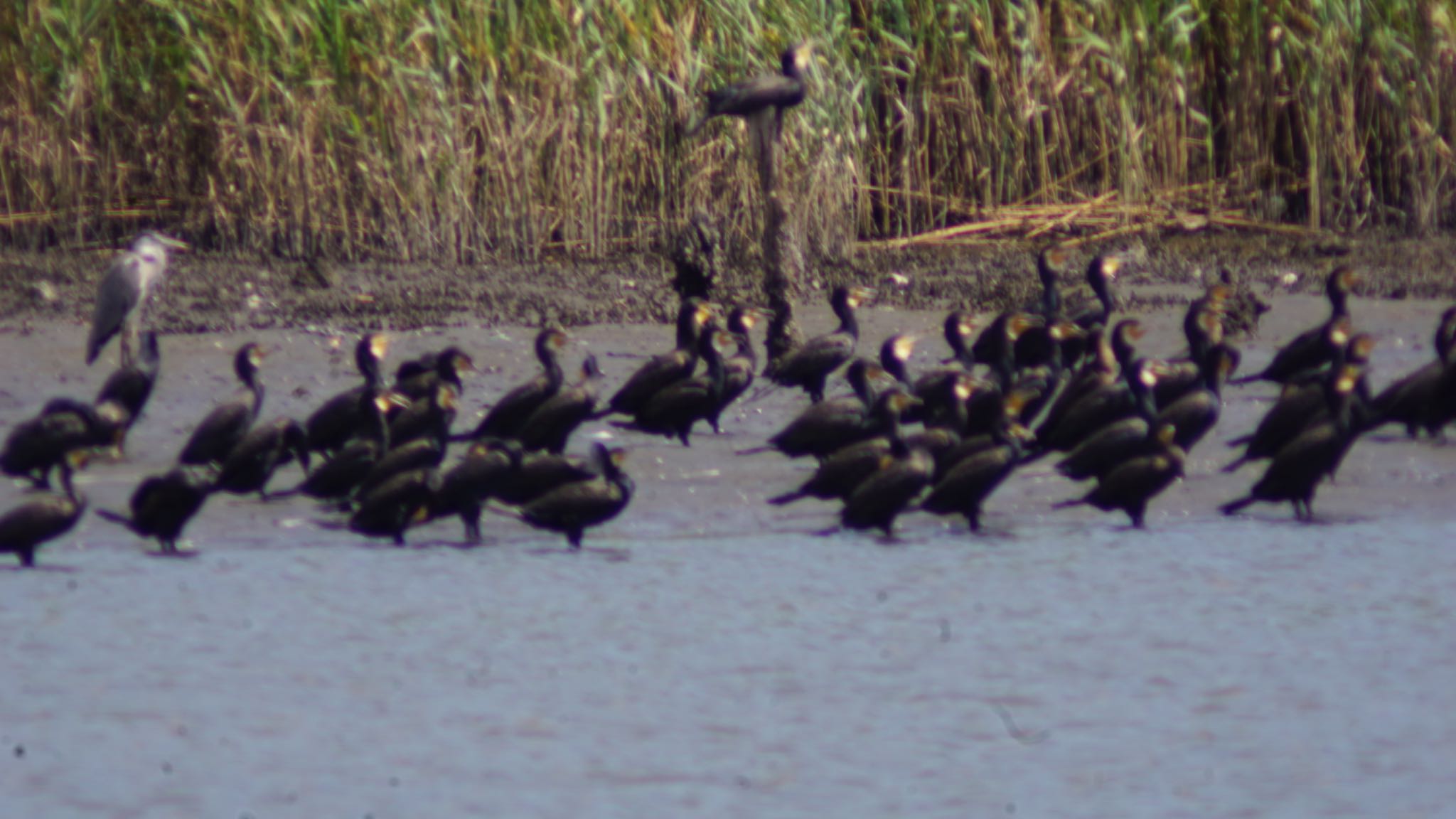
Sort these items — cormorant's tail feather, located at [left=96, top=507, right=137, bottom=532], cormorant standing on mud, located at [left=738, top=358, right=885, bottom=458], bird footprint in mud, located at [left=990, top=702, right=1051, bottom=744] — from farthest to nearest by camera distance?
cormorant standing on mud, located at [left=738, top=358, right=885, bottom=458] → cormorant's tail feather, located at [left=96, top=507, right=137, bottom=532] → bird footprint in mud, located at [left=990, top=702, right=1051, bottom=744]

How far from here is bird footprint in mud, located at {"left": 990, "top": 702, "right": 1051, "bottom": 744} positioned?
6.54 meters

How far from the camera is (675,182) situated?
13.3 metres

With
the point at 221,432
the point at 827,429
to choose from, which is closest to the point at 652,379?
the point at 827,429

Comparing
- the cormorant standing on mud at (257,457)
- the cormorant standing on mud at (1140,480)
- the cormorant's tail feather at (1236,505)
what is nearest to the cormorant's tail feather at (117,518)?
the cormorant standing on mud at (257,457)

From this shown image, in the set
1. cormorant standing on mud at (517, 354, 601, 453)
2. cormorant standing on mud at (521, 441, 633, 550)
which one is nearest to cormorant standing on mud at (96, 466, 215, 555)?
cormorant standing on mud at (521, 441, 633, 550)

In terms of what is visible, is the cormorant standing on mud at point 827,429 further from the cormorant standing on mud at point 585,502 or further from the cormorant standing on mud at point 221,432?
the cormorant standing on mud at point 221,432

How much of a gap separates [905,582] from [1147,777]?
6.93ft

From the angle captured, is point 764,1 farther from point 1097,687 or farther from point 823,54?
point 1097,687

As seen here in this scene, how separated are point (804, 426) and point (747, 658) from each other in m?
2.23

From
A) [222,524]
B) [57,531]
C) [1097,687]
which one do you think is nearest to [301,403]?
[222,524]

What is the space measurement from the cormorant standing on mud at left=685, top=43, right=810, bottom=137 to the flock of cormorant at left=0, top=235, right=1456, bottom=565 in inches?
36.2

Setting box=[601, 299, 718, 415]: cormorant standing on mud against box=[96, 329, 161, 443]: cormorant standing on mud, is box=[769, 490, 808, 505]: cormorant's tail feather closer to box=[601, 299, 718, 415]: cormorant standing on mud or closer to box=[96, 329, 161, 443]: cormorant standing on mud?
box=[601, 299, 718, 415]: cormorant standing on mud

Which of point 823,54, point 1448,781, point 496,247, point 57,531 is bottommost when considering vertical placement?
point 1448,781

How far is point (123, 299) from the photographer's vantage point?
11.0m
